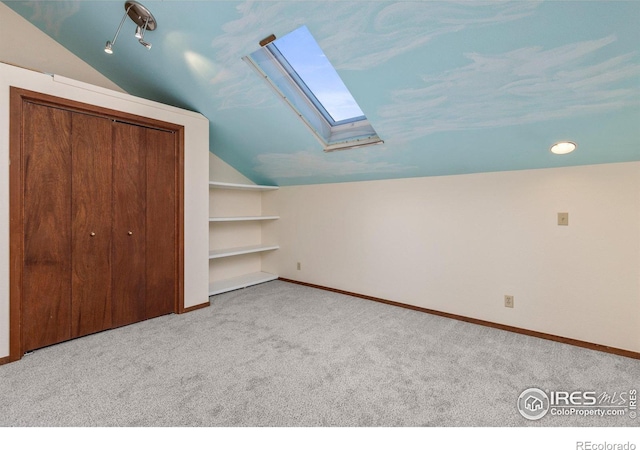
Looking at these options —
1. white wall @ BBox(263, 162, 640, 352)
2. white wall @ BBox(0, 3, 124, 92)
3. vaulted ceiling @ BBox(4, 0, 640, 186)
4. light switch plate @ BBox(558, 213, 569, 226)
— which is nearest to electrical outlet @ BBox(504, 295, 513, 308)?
white wall @ BBox(263, 162, 640, 352)

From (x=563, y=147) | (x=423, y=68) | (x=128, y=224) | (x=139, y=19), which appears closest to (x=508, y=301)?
(x=563, y=147)

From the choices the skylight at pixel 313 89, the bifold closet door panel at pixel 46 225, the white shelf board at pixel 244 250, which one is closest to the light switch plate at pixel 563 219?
the skylight at pixel 313 89

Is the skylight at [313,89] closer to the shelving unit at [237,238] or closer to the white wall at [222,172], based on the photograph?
the shelving unit at [237,238]

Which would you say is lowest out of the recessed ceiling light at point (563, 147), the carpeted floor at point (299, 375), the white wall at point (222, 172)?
the carpeted floor at point (299, 375)

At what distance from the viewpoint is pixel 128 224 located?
261 cm

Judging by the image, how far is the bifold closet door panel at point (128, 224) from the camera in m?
2.54

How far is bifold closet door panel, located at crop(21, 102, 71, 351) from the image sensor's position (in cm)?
210

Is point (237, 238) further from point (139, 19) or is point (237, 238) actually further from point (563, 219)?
point (563, 219)

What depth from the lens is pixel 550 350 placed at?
2.19 metres

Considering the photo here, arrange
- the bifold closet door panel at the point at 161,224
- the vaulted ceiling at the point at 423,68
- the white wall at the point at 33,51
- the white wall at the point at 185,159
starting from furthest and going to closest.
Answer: the bifold closet door panel at the point at 161,224 → the white wall at the point at 33,51 → the white wall at the point at 185,159 → the vaulted ceiling at the point at 423,68

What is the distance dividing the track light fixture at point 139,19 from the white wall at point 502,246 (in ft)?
7.69

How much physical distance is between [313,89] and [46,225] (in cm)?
233

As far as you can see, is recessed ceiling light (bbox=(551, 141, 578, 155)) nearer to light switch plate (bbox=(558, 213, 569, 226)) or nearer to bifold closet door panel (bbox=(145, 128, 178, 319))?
light switch plate (bbox=(558, 213, 569, 226))

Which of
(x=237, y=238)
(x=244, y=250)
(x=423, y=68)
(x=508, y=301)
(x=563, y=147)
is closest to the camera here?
(x=423, y=68)
